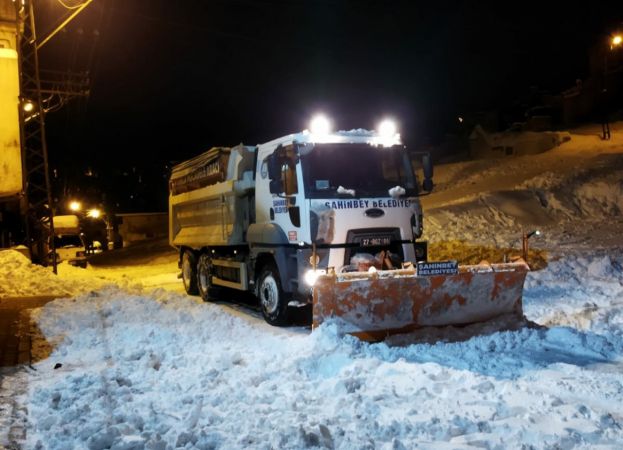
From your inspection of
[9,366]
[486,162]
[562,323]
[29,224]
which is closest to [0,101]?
[29,224]

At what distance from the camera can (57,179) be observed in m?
45.6

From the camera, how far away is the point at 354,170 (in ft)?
29.8

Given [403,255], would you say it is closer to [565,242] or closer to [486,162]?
[565,242]

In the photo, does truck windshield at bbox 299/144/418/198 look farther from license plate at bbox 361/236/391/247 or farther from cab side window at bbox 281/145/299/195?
license plate at bbox 361/236/391/247

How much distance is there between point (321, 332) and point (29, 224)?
52.6 feet

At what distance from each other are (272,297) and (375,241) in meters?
1.97

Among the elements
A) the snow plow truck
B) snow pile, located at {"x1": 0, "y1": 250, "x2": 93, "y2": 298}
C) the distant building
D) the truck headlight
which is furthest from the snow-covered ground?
the distant building

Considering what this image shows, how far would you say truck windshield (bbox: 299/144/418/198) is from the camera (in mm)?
8672

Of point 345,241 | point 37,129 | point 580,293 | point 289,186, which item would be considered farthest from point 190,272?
point 37,129

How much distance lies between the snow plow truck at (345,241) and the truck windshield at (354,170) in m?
0.02

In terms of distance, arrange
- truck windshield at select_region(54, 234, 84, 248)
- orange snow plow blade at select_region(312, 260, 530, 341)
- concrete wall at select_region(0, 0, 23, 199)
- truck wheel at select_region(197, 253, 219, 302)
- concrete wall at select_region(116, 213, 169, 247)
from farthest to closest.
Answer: concrete wall at select_region(116, 213, 169, 247) < truck windshield at select_region(54, 234, 84, 248) < concrete wall at select_region(0, 0, 23, 199) < truck wheel at select_region(197, 253, 219, 302) < orange snow plow blade at select_region(312, 260, 530, 341)

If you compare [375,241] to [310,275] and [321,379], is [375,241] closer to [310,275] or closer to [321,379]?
[310,275]

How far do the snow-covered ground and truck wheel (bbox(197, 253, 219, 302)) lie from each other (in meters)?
1.17

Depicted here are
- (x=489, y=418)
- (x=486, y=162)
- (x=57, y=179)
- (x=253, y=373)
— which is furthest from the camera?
(x=57, y=179)
